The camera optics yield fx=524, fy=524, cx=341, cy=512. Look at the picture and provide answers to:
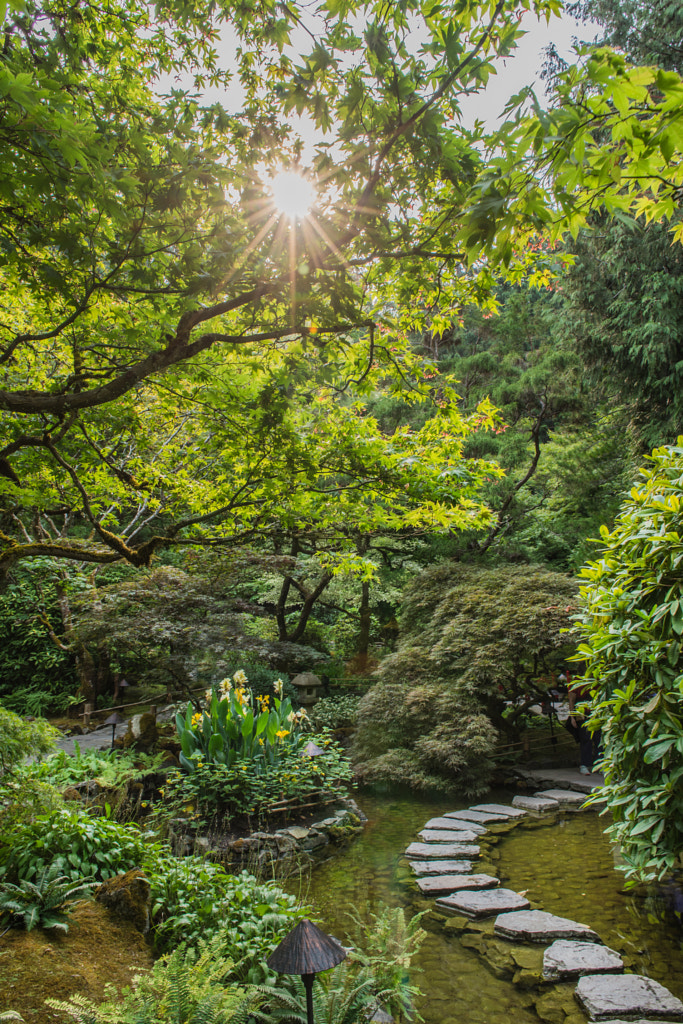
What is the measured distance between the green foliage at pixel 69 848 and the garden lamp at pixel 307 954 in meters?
1.53

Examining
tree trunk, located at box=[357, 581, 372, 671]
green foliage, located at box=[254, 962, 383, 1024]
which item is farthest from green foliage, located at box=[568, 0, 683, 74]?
green foliage, located at box=[254, 962, 383, 1024]

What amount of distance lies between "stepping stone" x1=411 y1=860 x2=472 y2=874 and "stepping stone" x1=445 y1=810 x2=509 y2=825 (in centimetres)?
102

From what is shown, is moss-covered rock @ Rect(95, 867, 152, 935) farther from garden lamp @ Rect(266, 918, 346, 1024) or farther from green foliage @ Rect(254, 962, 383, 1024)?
garden lamp @ Rect(266, 918, 346, 1024)

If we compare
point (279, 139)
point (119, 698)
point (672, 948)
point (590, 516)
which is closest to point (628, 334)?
point (590, 516)

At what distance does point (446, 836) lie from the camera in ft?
16.0

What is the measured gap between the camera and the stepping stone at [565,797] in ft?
18.4

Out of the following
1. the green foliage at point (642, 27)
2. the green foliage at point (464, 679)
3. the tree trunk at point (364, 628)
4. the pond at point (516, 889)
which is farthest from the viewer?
the tree trunk at point (364, 628)

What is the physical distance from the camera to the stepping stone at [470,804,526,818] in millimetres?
5418

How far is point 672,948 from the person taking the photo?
290 cm

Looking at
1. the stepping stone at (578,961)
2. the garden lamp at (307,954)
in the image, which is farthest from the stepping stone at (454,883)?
the garden lamp at (307,954)

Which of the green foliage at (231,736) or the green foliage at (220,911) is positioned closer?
the green foliage at (220,911)

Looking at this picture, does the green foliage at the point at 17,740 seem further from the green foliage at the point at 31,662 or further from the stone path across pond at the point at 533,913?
the green foliage at the point at 31,662

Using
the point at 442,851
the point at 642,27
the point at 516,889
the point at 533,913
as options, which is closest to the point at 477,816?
the point at 442,851

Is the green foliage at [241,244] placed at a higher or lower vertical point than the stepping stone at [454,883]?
higher
